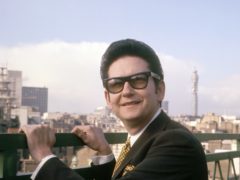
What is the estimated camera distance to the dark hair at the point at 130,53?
220cm

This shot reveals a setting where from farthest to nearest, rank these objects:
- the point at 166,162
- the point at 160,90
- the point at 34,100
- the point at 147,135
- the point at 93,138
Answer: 1. the point at 34,100
2. the point at 93,138
3. the point at 160,90
4. the point at 147,135
5. the point at 166,162

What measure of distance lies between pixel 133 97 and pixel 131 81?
8cm

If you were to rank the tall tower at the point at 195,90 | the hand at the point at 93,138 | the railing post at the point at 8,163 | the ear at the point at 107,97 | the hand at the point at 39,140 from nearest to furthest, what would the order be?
1. the hand at the point at 39,140
2. the railing post at the point at 8,163
3. the ear at the point at 107,97
4. the hand at the point at 93,138
5. the tall tower at the point at 195,90

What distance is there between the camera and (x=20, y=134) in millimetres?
2061

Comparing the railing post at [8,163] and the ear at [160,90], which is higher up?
the ear at [160,90]

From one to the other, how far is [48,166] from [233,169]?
331 cm

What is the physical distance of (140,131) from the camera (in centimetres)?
223

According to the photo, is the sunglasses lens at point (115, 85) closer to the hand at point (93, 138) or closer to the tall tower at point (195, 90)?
the hand at point (93, 138)

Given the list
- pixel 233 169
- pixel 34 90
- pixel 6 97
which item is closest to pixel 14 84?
pixel 6 97

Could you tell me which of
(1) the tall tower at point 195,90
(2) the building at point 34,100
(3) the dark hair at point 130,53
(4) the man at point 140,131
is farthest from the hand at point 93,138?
(2) the building at point 34,100

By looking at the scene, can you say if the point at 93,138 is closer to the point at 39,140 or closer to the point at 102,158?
the point at 102,158

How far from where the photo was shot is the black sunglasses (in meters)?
2.16

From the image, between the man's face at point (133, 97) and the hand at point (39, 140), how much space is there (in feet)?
1.19

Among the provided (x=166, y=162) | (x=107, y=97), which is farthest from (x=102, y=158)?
(x=166, y=162)
